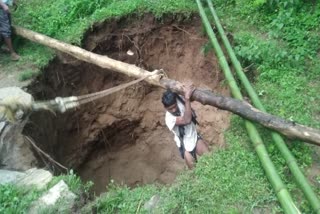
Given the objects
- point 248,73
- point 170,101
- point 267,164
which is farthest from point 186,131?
point 248,73

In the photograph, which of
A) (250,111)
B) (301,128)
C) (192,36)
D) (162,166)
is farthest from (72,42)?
(301,128)

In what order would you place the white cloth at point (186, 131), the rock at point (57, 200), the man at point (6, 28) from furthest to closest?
1. the man at point (6, 28)
2. the white cloth at point (186, 131)
3. the rock at point (57, 200)

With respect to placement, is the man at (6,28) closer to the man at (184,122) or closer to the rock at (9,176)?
the rock at (9,176)

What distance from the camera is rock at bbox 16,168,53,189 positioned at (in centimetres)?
553

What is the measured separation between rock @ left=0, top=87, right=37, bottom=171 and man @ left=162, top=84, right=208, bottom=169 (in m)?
2.08

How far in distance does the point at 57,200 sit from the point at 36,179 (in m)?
0.60

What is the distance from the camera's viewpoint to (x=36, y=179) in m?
5.67

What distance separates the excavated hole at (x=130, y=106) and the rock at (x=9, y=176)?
219 cm

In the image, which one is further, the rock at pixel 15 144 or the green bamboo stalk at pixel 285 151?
the rock at pixel 15 144

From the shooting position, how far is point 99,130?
903 centimetres

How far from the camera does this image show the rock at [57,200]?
5.16m

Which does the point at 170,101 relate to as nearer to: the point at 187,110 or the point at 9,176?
the point at 187,110

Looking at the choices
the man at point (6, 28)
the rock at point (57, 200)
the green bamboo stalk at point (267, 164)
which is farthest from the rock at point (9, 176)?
the green bamboo stalk at point (267, 164)

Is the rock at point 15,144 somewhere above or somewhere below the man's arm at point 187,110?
below
